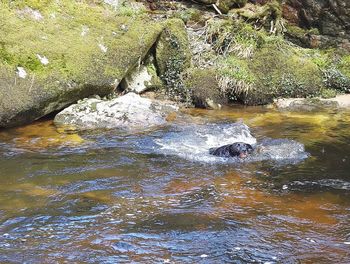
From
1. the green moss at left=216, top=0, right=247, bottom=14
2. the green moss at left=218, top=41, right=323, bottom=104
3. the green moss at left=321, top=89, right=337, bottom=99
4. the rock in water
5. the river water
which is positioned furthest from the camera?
the green moss at left=216, top=0, right=247, bottom=14

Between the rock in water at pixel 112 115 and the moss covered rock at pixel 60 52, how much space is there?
0.33 metres

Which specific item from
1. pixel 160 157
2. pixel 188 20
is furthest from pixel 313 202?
pixel 188 20

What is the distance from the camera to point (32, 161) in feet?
22.8

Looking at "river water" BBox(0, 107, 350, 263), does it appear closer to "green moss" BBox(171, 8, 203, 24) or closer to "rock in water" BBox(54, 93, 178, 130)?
"rock in water" BBox(54, 93, 178, 130)

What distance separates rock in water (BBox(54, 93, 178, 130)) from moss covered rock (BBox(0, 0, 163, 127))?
328 mm

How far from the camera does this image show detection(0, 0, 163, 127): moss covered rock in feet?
28.8

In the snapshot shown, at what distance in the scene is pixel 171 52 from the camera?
1152 cm

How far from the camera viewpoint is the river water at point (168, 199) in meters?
4.33

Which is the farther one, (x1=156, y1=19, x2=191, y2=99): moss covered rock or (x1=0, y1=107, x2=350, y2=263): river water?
(x1=156, y1=19, x2=191, y2=99): moss covered rock

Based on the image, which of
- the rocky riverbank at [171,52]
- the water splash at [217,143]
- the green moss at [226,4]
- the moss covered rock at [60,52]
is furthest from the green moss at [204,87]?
the green moss at [226,4]

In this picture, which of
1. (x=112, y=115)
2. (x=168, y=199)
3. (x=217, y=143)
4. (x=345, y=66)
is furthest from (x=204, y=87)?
(x=168, y=199)

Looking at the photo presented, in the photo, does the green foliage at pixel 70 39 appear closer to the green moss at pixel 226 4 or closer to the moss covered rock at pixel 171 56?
the moss covered rock at pixel 171 56

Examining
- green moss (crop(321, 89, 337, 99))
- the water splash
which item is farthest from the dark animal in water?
green moss (crop(321, 89, 337, 99))

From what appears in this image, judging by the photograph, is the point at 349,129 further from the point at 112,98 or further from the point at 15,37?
the point at 15,37
